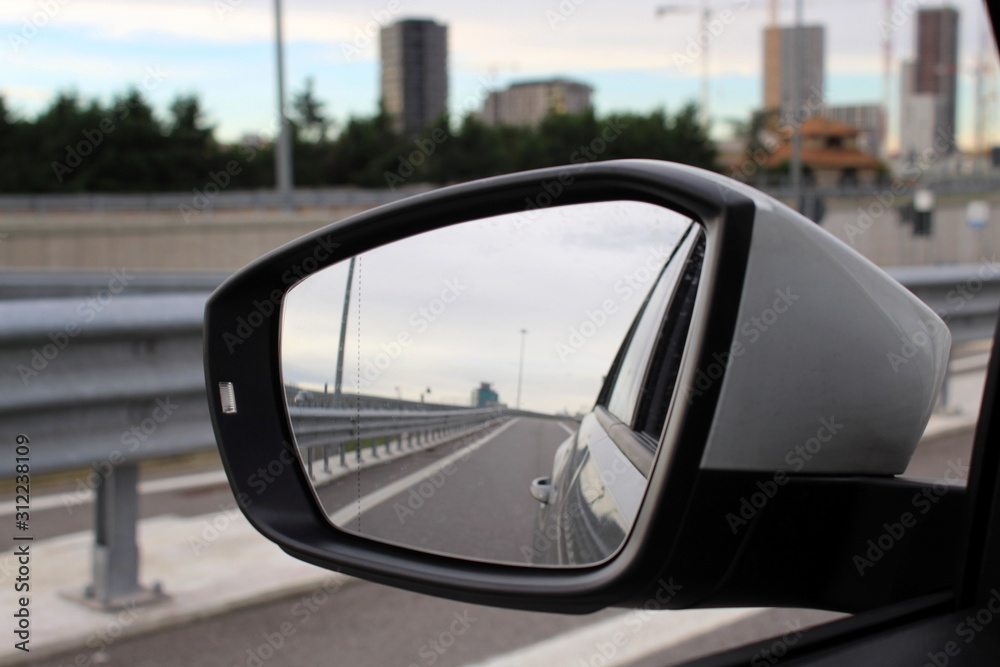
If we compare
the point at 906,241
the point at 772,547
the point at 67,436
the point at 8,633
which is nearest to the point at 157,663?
the point at 8,633

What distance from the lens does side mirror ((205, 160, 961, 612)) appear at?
97cm

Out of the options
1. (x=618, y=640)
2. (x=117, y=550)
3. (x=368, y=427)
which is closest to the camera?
(x=368, y=427)

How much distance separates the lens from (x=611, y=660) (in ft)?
11.2

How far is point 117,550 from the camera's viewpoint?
391 centimetres

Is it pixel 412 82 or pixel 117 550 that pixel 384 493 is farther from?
pixel 412 82

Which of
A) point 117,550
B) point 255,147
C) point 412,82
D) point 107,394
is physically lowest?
point 117,550

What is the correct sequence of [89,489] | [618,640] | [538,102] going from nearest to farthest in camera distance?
[618,640] < [89,489] < [538,102]

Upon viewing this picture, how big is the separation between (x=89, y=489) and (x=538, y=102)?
67196 mm

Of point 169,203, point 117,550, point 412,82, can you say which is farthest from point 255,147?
point 117,550

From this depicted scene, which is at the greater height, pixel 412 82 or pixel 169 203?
pixel 412 82

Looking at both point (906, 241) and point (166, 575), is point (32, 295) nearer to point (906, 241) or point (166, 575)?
point (166, 575)

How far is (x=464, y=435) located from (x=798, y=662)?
0.47 meters

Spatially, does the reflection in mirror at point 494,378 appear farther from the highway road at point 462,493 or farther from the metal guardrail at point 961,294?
the metal guardrail at point 961,294

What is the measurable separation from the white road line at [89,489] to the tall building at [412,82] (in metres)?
66.5
